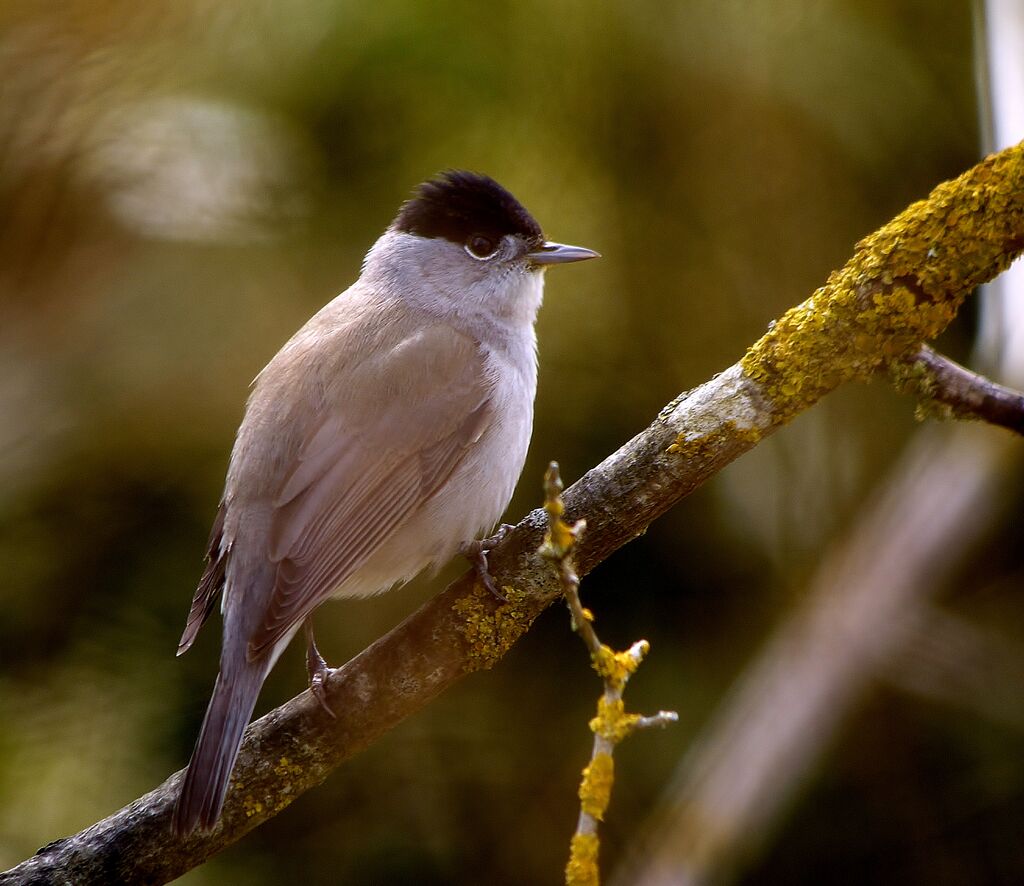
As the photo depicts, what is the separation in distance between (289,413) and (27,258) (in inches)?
41.3

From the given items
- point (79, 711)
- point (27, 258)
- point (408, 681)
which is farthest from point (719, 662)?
point (27, 258)

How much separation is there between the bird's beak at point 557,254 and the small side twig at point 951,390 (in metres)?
1.45

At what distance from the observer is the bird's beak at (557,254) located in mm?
4008

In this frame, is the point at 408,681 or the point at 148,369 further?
the point at 148,369

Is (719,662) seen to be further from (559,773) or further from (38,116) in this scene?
(38,116)

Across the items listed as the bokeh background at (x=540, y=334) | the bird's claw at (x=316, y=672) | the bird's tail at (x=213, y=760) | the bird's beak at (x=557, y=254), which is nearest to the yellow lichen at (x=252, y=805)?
the bird's tail at (x=213, y=760)

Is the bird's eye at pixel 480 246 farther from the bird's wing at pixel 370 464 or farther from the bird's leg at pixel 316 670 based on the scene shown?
the bird's leg at pixel 316 670

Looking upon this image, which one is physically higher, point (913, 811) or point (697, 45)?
point (697, 45)

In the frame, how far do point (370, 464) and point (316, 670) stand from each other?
660mm

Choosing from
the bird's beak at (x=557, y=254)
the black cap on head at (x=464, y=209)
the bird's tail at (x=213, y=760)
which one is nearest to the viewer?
the bird's tail at (x=213, y=760)

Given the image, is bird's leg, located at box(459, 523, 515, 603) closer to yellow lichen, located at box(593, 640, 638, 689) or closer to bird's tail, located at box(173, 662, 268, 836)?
bird's tail, located at box(173, 662, 268, 836)

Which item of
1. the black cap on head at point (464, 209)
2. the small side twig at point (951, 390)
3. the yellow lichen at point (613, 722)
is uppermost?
the small side twig at point (951, 390)

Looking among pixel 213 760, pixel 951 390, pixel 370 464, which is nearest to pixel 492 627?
pixel 213 760

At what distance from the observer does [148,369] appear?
3912 millimetres
